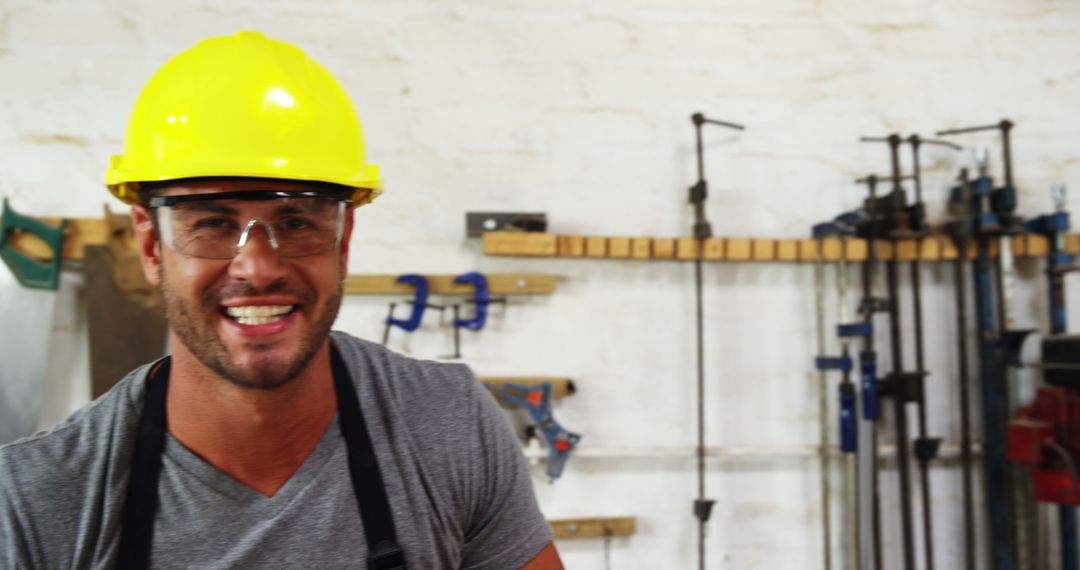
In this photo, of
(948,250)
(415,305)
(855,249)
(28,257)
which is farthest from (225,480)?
(948,250)

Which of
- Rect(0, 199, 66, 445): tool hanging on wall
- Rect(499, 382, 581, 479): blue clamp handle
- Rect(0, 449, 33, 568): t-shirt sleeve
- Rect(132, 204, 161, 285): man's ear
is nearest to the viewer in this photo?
Rect(0, 449, 33, 568): t-shirt sleeve

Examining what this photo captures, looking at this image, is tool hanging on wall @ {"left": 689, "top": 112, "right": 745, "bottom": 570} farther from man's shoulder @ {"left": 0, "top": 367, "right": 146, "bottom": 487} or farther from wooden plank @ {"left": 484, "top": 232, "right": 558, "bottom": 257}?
man's shoulder @ {"left": 0, "top": 367, "right": 146, "bottom": 487}

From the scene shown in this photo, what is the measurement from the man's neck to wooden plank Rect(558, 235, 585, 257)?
1.19 meters

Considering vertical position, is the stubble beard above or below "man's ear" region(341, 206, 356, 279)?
below

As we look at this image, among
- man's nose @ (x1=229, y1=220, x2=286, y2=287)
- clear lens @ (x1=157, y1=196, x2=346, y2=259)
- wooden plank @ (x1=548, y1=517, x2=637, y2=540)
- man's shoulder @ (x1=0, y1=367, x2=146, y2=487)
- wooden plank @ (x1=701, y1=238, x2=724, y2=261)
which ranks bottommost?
wooden plank @ (x1=548, y1=517, x2=637, y2=540)

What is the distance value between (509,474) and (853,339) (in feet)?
5.18

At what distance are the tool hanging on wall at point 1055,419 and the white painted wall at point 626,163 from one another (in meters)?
0.15

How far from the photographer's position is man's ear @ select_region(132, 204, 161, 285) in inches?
36.7

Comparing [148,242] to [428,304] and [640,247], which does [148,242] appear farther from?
[640,247]

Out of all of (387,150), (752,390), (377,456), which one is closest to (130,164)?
(377,456)

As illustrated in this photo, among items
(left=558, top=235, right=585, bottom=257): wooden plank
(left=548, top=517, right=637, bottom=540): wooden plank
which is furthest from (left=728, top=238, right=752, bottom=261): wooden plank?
(left=548, top=517, right=637, bottom=540): wooden plank

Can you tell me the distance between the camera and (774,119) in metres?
2.31

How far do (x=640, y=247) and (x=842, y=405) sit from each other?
0.80 meters

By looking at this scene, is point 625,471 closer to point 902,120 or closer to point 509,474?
point 509,474
